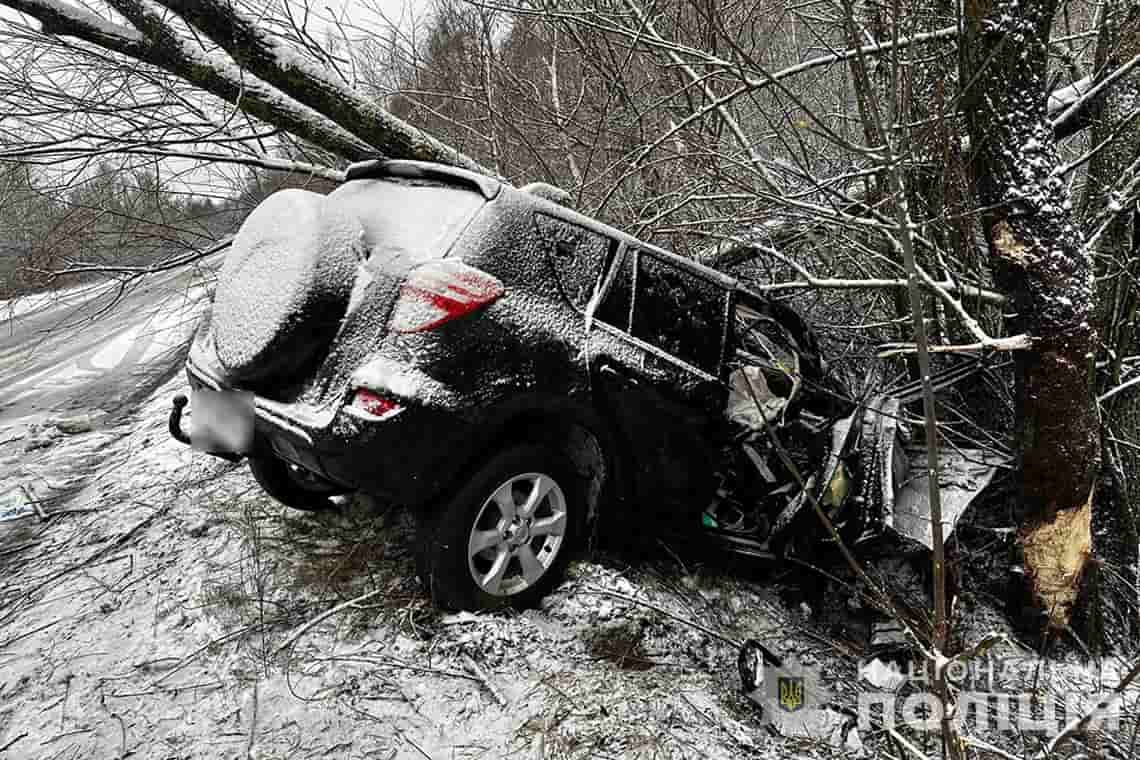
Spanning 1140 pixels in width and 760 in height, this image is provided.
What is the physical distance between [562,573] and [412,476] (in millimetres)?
996

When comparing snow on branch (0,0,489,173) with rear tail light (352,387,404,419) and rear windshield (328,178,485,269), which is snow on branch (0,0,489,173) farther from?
rear tail light (352,387,404,419)

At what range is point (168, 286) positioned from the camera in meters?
5.61

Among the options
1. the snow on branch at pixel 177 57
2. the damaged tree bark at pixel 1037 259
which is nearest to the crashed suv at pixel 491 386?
the damaged tree bark at pixel 1037 259

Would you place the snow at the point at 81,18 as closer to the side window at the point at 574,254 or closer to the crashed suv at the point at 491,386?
the crashed suv at the point at 491,386

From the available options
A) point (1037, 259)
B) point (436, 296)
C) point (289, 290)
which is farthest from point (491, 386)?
point (1037, 259)

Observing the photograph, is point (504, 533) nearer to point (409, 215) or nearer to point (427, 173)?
point (409, 215)

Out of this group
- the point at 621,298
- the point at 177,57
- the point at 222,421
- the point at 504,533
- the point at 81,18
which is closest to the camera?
the point at 222,421

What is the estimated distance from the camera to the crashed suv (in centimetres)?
250

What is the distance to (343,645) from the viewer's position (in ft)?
9.13

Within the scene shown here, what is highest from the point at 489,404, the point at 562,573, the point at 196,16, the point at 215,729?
the point at 196,16

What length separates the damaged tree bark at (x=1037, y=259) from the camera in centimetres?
288

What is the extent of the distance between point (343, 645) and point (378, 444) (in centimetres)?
92

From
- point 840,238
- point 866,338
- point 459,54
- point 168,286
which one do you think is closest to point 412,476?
point 840,238

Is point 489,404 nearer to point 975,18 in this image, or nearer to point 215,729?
point 215,729
